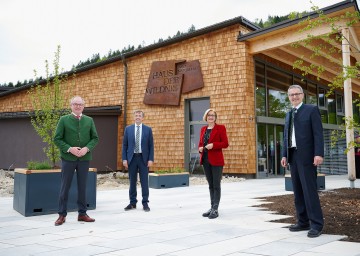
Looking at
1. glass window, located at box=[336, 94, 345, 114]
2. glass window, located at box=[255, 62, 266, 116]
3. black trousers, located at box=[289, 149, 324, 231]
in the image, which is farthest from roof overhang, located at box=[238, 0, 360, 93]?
black trousers, located at box=[289, 149, 324, 231]

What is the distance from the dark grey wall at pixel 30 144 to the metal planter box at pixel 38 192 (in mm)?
10620

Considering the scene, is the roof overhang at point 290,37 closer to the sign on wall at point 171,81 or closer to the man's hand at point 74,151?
the sign on wall at point 171,81

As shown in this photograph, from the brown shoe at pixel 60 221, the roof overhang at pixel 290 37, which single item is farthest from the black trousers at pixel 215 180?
the roof overhang at pixel 290 37

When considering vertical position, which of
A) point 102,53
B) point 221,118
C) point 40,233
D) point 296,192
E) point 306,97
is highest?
point 102,53

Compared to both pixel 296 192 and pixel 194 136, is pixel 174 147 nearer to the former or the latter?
pixel 194 136

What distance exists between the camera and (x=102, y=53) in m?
68.9

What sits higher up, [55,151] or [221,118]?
[221,118]

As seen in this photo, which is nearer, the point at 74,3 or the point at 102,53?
the point at 74,3

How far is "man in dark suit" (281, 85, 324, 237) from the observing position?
434 cm

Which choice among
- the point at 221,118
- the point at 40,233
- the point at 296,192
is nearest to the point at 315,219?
the point at 296,192

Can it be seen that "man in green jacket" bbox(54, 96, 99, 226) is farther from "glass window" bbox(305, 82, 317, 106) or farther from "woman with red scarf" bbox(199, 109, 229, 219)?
"glass window" bbox(305, 82, 317, 106)

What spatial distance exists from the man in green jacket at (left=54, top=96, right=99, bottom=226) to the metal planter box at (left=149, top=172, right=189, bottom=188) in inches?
224

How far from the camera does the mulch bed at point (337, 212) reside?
443 centimetres

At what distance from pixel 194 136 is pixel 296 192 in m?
11.1
